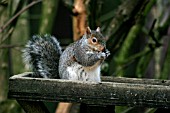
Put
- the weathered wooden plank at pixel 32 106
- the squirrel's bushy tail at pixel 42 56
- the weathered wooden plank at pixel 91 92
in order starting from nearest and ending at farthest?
1. the weathered wooden plank at pixel 91 92
2. the weathered wooden plank at pixel 32 106
3. the squirrel's bushy tail at pixel 42 56

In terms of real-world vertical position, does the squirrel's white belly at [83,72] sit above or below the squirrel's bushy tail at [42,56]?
below

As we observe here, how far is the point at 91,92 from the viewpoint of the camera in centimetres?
187

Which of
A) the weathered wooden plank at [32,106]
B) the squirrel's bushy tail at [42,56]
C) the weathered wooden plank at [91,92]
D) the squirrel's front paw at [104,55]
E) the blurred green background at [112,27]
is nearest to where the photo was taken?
the weathered wooden plank at [91,92]

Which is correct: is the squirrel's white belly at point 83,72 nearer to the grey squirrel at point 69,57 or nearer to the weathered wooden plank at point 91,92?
the grey squirrel at point 69,57

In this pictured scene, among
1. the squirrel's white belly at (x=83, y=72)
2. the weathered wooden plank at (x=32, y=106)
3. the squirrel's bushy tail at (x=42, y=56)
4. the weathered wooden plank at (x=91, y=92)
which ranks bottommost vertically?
the weathered wooden plank at (x=32, y=106)

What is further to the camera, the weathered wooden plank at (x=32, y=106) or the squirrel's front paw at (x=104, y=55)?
the squirrel's front paw at (x=104, y=55)

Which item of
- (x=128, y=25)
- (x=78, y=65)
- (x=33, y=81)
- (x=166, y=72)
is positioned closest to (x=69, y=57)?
(x=78, y=65)

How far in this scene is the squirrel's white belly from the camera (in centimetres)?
223

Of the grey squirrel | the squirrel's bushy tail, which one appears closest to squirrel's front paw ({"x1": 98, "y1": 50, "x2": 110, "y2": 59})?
the grey squirrel

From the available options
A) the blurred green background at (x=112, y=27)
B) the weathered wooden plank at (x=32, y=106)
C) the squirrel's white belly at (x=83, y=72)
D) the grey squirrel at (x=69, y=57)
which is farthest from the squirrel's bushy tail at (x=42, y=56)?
the weathered wooden plank at (x=32, y=106)

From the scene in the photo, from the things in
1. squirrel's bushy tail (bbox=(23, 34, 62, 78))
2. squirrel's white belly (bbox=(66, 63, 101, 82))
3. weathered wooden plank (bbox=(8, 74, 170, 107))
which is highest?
squirrel's bushy tail (bbox=(23, 34, 62, 78))

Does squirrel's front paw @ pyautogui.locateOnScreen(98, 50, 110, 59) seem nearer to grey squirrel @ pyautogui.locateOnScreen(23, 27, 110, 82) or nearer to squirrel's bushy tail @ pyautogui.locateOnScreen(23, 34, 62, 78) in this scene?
grey squirrel @ pyautogui.locateOnScreen(23, 27, 110, 82)

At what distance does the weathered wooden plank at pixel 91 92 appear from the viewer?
1.80m

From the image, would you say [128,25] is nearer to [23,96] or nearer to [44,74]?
[44,74]
